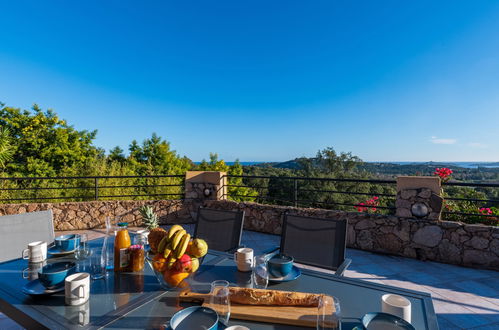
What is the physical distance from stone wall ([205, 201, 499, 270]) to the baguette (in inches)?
127

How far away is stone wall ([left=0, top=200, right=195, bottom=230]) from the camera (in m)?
4.96

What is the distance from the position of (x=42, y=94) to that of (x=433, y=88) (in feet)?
53.7

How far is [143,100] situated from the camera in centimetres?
1477

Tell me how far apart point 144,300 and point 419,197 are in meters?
3.75

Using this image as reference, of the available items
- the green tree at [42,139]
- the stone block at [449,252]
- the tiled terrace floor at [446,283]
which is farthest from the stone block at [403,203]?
the green tree at [42,139]

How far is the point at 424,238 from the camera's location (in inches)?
136

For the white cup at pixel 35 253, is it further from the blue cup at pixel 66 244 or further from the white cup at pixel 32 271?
the blue cup at pixel 66 244

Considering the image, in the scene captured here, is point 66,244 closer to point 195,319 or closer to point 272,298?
point 195,319

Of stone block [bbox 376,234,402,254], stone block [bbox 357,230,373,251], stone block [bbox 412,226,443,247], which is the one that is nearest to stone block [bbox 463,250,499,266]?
stone block [bbox 412,226,443,247]

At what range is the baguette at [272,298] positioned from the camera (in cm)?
97

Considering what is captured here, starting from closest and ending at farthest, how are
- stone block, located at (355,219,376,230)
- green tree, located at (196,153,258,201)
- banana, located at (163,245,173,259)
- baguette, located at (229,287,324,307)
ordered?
baguette, located at (229,287,324,307)
banana, located at (163,245,173,259)
stone block, located at (355,219,376,230)
green tree, located at (196,153,258,201)

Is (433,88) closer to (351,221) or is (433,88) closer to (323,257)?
(351,221)

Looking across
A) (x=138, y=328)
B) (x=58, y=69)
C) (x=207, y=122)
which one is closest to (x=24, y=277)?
(x=138, y=328)

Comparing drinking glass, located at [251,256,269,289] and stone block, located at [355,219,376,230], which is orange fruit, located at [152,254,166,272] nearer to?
drinking glass, located at [251,256,269,289]
